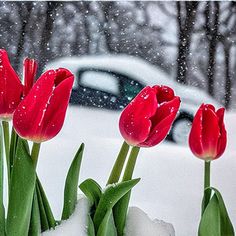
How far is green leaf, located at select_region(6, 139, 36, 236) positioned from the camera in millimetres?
582

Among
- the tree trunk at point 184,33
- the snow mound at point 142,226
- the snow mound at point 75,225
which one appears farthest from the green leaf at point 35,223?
the tree trunk at point 184,33

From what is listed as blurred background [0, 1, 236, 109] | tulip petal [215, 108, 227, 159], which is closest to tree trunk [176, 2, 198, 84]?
blurred background [0, 1, 236, 109]

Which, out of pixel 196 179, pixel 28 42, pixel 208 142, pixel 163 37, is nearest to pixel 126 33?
pixel 163 37

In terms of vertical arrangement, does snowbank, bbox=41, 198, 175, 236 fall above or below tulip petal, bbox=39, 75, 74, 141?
below

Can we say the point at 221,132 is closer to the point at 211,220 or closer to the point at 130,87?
the point at 211,220

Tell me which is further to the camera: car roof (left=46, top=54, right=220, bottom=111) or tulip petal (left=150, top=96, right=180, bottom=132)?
car roof (left=46, top=54, right=220, bottom=111)

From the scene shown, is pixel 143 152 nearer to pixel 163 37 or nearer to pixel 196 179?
pixel 196 179

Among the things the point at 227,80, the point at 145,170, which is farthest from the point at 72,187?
the point at 227,80

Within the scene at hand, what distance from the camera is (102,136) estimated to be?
105 centimetres

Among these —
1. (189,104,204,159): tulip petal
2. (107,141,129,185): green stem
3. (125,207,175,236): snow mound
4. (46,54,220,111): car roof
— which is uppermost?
(46,54,220,111): car roof

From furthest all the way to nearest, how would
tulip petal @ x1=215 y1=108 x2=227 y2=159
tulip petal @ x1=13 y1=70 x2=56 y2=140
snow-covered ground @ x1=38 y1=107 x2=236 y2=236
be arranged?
snow-covered ground @ x1=38 y1=107 x2=236 y2=236, tulip petal @ x1=215 y1=108 x2=227 y2=159, tulip petal @ x1=13 y1=70 x2=56 y2=140

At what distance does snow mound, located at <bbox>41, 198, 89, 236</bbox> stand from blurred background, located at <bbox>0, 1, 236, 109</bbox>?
0.46 metres

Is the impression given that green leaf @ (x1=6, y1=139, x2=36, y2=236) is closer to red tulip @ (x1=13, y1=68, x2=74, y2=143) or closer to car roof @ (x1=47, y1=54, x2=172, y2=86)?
red tulip @ (x1=13, y1=68, x2=74, y2=143)

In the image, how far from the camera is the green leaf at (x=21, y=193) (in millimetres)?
582
